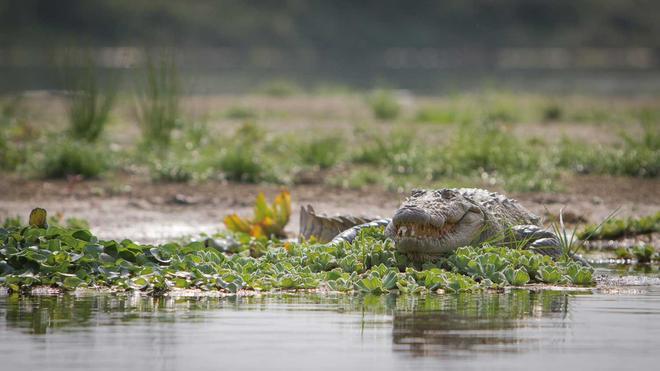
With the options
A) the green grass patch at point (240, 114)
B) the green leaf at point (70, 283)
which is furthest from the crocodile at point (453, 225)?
the green grass patch at point (240, 114)

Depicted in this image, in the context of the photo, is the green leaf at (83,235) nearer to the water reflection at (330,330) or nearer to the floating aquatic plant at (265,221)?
the water reflection at (330,330)

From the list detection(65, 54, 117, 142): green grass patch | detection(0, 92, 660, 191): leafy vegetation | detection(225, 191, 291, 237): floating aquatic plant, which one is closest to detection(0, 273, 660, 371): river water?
detection(225, 191, 291, 237): floating aquatic plant

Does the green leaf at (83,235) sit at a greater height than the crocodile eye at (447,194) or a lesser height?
lesser

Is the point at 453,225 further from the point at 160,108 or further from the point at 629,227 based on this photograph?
the point at 160,108

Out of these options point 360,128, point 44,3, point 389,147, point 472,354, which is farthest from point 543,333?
point 44,3

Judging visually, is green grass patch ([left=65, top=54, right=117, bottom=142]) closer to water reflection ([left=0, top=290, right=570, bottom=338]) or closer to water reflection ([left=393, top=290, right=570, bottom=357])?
water reflection ([left=0, top=290, right=570, bottom=338])

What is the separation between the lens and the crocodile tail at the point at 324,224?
32.8 ft

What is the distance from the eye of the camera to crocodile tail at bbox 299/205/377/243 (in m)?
10.0

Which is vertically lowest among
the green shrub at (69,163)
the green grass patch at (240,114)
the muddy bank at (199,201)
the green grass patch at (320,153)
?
the muddy bank at (199,201)

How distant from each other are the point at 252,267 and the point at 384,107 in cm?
1434

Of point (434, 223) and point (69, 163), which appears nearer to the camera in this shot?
point (434, 223)

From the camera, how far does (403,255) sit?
28.5ft

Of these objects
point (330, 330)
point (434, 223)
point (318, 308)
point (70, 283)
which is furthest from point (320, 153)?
point (330, 330)

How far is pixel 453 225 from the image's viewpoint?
8.79 metres
